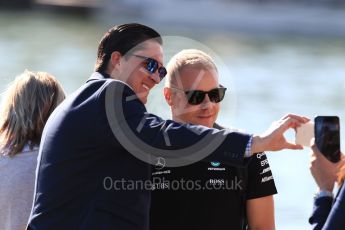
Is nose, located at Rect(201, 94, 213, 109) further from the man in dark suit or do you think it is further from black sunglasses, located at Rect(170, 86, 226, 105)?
the man in dark suit

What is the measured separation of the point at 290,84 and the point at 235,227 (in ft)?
62.9

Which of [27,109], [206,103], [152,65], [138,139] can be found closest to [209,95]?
[206,103]

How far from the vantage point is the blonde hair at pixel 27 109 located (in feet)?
12.2

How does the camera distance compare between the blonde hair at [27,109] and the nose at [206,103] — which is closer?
the nose at [206,103]

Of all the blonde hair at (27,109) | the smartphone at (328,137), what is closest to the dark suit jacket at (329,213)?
the smartphone at (328,137)

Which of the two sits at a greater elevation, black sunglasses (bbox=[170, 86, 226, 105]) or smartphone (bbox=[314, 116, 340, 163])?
smartphone (bbox=[314, 116, 340, 163])

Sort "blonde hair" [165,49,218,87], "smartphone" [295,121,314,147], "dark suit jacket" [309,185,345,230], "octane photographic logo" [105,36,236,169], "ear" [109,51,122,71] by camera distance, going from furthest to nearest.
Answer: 1. "blonde hair" [165,49,218,87]
2. "ear" [109,51,122,71]
3. "octane photographic logo" [105,36,236,169]
4. "smartphone" [295,121,314,147]
5. "dark suit jacket" [309,185,345,230]

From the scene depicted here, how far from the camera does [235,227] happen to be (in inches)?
136

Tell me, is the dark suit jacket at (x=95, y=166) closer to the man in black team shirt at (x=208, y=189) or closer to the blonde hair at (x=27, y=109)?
the man in black team shirt at (x=208, y=189)

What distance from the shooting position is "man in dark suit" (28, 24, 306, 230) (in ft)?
10.0

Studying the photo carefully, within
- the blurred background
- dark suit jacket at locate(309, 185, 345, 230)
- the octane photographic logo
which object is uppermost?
the octane photographic logo

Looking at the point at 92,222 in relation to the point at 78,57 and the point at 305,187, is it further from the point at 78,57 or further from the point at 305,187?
the point at 78,57

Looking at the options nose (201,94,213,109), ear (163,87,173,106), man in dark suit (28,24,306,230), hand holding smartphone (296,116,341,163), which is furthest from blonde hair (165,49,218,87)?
hand holding smartphone (296,116,341,163)

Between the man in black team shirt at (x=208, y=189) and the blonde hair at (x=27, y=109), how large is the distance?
55 centimetres
